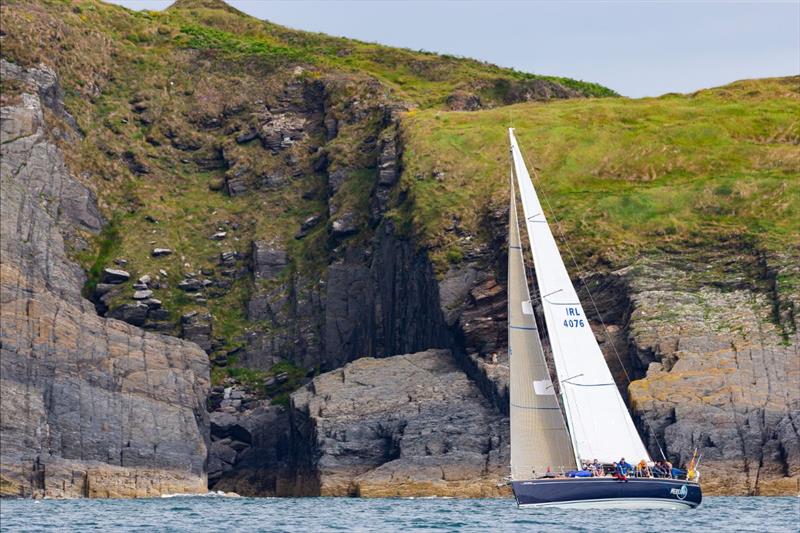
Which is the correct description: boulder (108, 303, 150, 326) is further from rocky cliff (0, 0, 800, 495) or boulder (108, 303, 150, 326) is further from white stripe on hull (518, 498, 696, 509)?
white stripe on hull (518, 498, 696, 509)

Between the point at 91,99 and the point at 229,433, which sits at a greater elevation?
the point at 91,99

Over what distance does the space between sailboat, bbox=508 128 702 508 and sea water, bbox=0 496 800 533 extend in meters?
0.90

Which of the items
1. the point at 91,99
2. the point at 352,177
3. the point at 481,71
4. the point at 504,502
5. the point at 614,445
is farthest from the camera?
the point at 481,71

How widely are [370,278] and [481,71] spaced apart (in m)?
45.0

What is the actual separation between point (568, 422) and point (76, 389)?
134 ft

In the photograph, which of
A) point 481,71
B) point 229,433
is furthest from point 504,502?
point 481,71

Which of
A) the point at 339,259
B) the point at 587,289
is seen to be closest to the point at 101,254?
the point at 339,259

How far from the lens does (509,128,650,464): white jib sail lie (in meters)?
70.0

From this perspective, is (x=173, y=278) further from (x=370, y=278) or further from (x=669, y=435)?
(x=669, y=435)

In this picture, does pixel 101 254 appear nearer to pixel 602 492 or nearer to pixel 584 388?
pixel 584 388

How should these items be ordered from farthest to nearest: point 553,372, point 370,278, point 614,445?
point 370,278
point 553,372
point 614,445

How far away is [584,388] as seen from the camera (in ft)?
231

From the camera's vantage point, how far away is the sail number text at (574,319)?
71.2 m

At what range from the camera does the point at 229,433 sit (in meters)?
110
